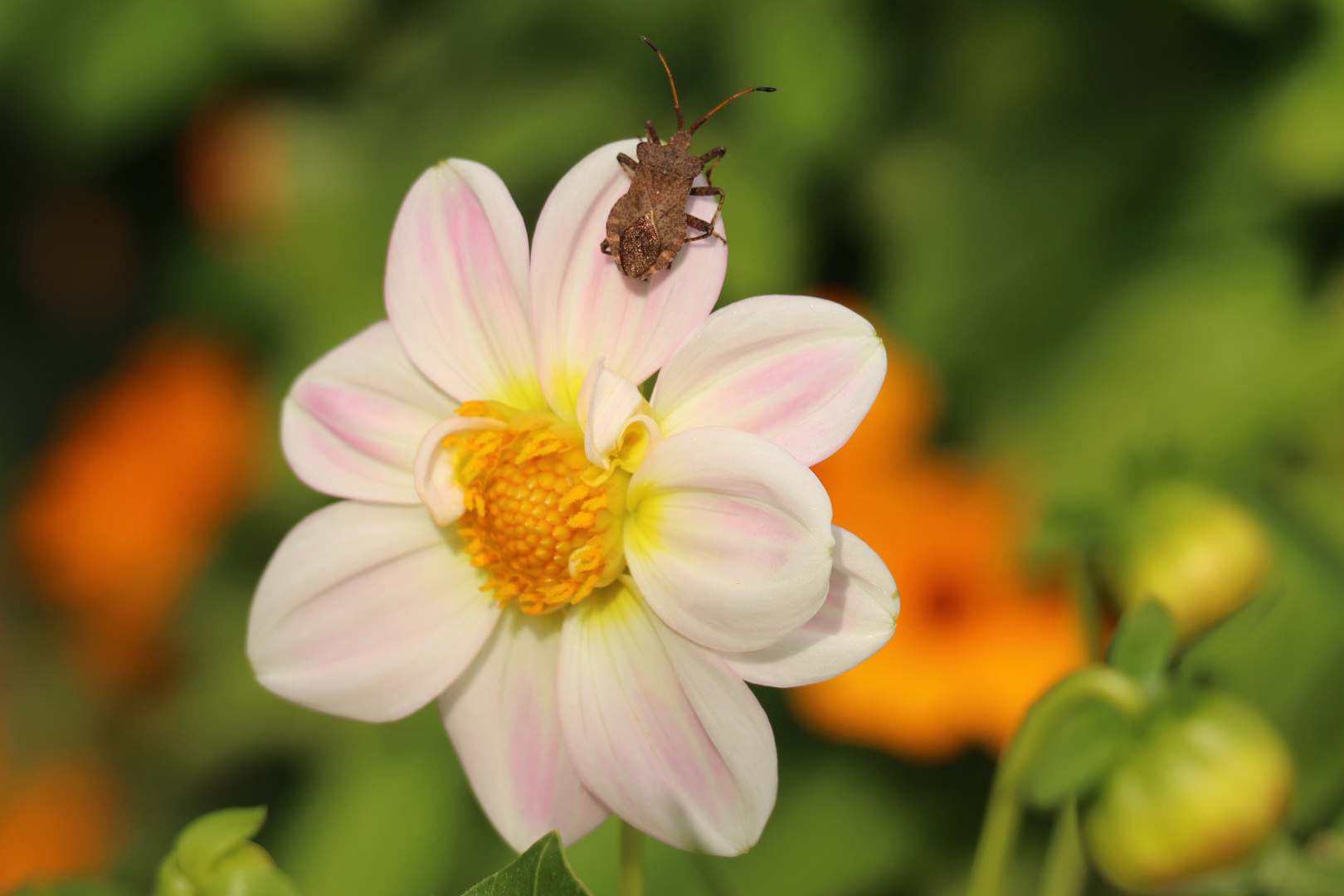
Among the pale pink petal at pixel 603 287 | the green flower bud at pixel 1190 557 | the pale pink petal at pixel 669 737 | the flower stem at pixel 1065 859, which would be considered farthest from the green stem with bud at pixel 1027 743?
the pale pink petal at pixel 603 287

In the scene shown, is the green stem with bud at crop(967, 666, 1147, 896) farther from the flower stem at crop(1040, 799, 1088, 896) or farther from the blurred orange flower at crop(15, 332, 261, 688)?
the blurred orange flower at crop(15, 332, 261, 688)

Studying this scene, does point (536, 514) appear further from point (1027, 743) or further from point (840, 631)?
point (1027, 743)

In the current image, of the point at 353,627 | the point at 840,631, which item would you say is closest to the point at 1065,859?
the point at 840,631

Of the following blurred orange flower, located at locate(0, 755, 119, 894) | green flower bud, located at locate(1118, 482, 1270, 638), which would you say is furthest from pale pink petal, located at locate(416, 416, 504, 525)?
blurred orange flower, located at locate(0, 755, 119, 894)

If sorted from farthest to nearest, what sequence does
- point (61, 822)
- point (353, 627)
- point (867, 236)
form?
point (61, 822) → point (867, 236) → point (353, 627)

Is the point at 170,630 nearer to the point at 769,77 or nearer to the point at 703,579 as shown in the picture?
the point at 769,77

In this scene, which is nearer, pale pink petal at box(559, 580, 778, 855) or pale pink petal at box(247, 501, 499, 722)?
pale pink petal at box(559, 580, 778, 855)

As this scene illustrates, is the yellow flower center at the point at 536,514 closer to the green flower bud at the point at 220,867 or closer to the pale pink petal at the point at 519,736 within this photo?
the pale pink petal at the point at 519,736
